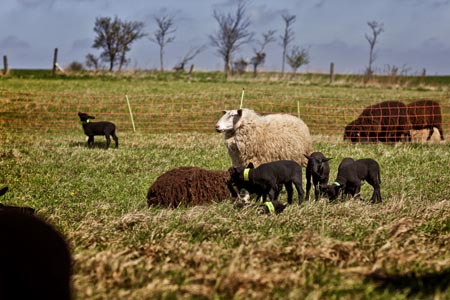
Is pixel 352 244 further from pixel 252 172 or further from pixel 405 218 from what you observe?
pixel 252 172

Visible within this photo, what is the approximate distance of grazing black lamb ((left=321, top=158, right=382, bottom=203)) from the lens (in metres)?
6.76

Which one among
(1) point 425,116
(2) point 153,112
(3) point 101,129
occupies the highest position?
(1) point 425,116

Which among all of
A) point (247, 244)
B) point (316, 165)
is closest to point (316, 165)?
point (316, 165)

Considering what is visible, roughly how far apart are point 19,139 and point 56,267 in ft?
38.9

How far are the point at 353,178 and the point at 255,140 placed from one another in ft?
7.27

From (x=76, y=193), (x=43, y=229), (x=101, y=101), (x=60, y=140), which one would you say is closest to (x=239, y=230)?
(x=43, y=229)

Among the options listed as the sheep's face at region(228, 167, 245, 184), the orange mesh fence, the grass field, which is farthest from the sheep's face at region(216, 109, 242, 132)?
the orange mesh fence

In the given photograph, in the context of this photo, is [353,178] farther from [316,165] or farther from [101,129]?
[101,129]

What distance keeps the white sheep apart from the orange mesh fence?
22.5ft

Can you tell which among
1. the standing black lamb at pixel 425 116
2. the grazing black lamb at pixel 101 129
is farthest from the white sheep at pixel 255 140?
the standing black lamb at pixel 425 116

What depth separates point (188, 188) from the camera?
23.3ft

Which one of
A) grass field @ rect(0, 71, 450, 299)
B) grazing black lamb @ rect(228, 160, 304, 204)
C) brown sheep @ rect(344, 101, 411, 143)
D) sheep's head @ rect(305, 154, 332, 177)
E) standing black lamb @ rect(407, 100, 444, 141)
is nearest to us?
grass field @ rect(0, 71, 450, 299)

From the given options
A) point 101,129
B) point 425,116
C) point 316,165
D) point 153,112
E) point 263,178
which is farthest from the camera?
point 153,112

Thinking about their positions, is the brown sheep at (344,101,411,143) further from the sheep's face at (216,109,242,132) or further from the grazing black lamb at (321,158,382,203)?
the grazing black lamb at (321,158,382,203)
